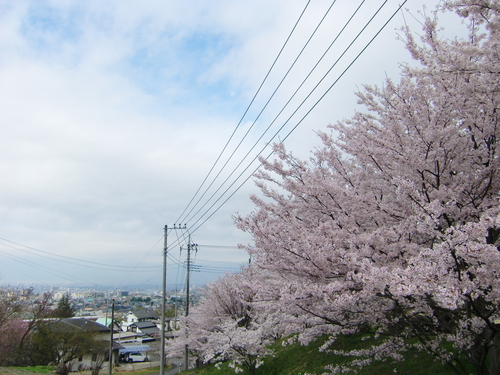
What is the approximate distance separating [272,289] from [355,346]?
6855 millimetres

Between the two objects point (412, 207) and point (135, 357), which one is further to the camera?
point (135, 357)

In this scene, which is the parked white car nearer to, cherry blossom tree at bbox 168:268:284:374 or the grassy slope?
cherry blossom tree at bbox 168:268:284:374

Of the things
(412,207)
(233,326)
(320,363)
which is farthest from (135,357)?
(412,207)

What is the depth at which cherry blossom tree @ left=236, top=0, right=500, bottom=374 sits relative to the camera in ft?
14.2

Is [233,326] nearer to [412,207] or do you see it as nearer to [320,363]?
[320,363]

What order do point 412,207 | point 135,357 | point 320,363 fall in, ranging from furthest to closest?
point 135,357 → point 320,363 → point 412,207

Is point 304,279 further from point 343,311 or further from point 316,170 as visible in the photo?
point 316,170

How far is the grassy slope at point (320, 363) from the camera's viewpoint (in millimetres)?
7939

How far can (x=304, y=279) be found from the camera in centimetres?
560

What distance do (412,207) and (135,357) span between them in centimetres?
5057

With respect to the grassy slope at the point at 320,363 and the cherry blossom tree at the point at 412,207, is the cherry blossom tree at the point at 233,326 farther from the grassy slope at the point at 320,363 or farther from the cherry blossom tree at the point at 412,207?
→ the cherry blossom tree at the point at 412,207

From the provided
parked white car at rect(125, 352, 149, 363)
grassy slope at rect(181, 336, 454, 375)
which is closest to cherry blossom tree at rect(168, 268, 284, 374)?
grassy slope at rect(181, 336, 454, 375)

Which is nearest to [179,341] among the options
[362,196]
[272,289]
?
[272,289]

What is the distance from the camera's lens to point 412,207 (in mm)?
4797
